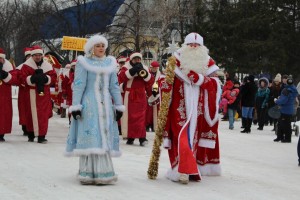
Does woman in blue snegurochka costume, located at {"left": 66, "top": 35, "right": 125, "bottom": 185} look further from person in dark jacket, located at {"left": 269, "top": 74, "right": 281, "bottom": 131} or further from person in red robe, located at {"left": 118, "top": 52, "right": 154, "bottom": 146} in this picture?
person in dark jacket, located at {"left": 269, "top": 74, "right": 281, "bottom": 131}

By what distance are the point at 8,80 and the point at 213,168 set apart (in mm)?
5443

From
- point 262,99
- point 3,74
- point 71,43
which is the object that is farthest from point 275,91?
point 3,74

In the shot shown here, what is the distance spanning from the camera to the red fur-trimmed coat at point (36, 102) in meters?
13.2

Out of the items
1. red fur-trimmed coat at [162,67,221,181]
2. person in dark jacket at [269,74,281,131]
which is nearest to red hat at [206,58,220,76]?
red fur-trimmed coat at [162,67,221,181]

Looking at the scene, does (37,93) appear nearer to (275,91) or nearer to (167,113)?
(167,113)

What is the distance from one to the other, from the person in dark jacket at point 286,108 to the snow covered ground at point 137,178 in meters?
2.01

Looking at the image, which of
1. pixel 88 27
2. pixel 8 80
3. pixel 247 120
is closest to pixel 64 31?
pixel 88 27

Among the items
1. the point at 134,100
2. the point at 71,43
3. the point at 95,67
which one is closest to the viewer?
the point at 95,67

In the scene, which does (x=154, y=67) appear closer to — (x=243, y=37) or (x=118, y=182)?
(x=118, y=182)

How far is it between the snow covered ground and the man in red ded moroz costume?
12.4 inches

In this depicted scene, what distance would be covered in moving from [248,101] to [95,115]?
1192 centimetres

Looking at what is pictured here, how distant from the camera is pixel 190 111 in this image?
8.69m

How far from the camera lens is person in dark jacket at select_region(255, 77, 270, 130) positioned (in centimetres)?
2089

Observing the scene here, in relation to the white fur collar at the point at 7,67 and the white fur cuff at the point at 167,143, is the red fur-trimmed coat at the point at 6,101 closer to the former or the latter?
Answer: the white fur collar at the point at 7,67
